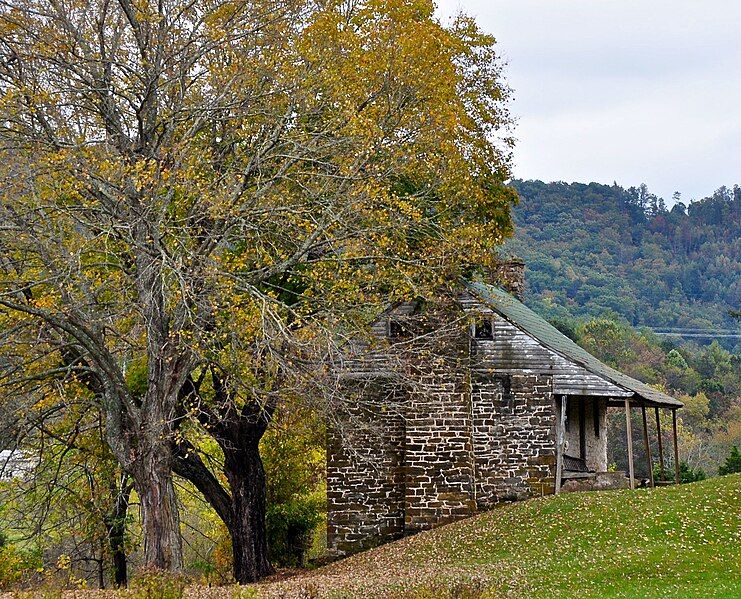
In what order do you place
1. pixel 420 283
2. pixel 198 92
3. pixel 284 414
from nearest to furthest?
pixel 198 92 → pixel 420 283 → pixel 284 414

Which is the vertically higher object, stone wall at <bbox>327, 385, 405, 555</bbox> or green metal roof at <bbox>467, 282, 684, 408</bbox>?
green metal roof at <bbox>467, 282, 684, 408</bbox>

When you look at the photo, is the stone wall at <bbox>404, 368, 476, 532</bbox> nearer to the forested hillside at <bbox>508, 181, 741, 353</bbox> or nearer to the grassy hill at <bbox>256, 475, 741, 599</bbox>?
the grassy hill at <bbox>256, 475, 741, 599</bbox>

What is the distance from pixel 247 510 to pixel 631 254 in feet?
283

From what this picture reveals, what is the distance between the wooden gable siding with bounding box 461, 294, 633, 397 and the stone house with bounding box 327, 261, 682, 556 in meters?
0.02

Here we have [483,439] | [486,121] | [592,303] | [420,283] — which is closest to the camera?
[420,283]

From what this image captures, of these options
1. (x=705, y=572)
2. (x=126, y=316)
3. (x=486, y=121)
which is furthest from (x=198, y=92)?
(x=705, y=572)

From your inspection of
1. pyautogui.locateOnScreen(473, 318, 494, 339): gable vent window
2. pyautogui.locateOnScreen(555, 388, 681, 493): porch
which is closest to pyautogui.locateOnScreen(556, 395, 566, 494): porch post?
pyautogui.locateOnScreen(555, 388, 681, 493): porch

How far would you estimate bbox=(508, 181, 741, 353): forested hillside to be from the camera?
88.9 m

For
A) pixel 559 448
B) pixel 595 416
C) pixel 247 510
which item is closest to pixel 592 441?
pixel 595 416

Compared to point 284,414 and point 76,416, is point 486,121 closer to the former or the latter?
point 284,414

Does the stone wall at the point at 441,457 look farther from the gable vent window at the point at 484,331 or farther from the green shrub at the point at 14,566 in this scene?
the green shrub at the point at 14,566

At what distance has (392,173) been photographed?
52.6 feet

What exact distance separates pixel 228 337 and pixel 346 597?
14.4 ft

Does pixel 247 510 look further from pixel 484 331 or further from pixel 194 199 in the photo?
pixel 484 331
